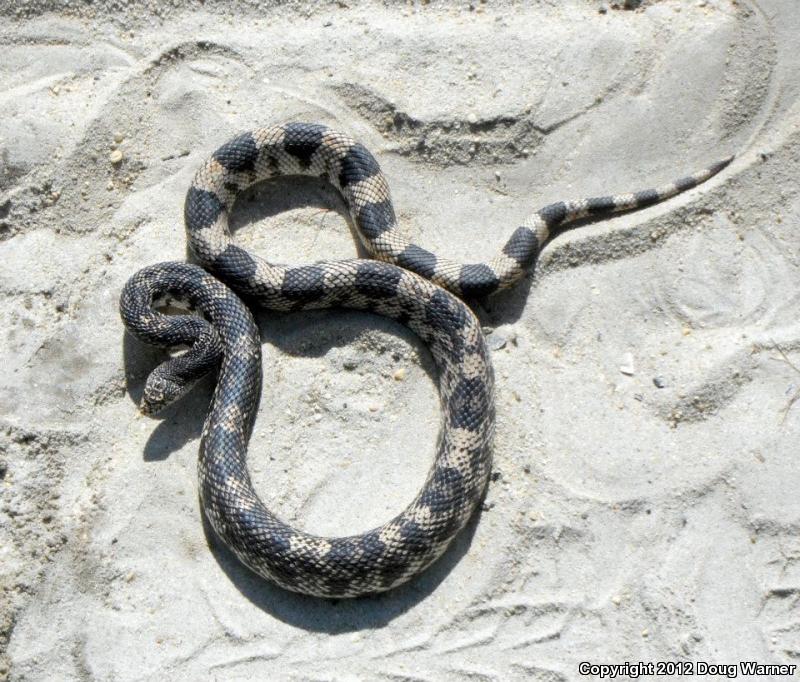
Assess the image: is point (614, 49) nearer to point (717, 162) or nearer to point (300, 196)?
point (717, 162)

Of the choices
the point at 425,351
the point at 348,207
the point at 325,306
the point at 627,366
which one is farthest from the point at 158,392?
the point at 627,366

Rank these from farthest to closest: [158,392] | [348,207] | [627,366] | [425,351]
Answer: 1. [348,207]
2. [425,351]
3. [627,366]
4. [158,392]

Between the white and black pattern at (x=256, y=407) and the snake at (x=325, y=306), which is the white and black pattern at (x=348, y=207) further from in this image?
the white and black pattern at (x=256, y=407)

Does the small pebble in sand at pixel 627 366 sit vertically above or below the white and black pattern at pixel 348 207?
below

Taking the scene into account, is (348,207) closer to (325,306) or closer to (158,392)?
(325,306)

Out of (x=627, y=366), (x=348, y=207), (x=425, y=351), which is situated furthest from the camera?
(x=348, y=207)

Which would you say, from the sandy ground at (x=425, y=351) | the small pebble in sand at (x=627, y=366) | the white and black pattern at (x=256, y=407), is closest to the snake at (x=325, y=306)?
the white and black pattern at (x=256, y=407)

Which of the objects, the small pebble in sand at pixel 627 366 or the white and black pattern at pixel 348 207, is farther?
the white and black pattern at pixel 348 207
